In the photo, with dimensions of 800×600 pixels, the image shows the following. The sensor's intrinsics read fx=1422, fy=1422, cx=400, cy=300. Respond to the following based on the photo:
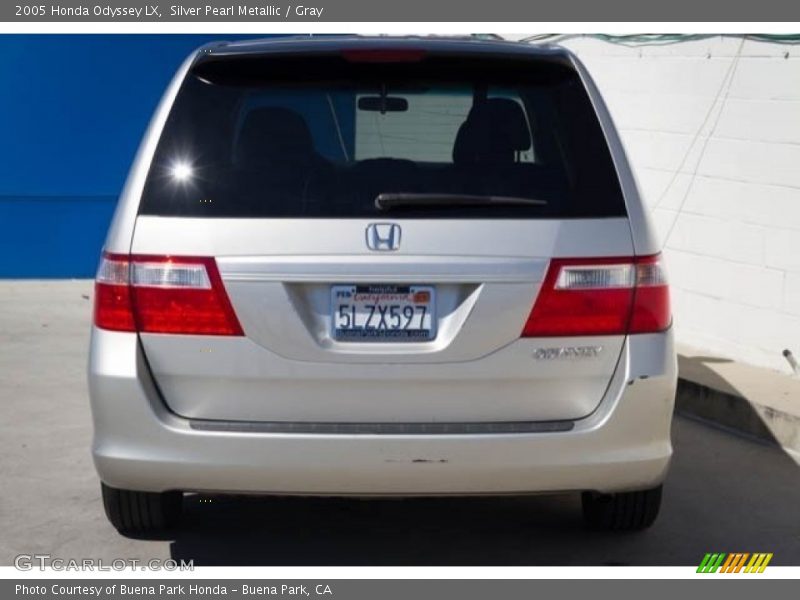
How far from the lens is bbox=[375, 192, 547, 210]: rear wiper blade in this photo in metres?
4.55

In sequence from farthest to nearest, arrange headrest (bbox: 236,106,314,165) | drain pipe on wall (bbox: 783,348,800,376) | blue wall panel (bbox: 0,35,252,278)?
blue wall panel (bbox: 0,35,252,278) < drain pipe on wall (bbox: 783,348,800,376) < headrest (bbox: 236,106,314,165)

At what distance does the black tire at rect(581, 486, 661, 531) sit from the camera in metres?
5.30

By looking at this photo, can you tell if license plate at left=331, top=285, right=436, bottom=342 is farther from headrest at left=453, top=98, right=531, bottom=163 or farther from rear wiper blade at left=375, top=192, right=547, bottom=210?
headrest at left=453, top=98, right=531, bottom=163

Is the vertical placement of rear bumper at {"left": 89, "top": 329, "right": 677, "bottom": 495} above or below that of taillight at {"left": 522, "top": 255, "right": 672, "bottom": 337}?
below

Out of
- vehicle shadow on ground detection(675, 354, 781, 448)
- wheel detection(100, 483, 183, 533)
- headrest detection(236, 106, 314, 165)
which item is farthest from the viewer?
vehicle shadow on ground detection(675, 354, 781, 448)

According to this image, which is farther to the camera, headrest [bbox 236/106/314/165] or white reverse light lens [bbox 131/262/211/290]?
headrest [bbox 236/106/314/165]

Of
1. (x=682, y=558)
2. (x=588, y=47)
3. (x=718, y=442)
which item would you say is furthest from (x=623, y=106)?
(x=682, y=558)

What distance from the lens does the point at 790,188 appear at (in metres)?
8.11

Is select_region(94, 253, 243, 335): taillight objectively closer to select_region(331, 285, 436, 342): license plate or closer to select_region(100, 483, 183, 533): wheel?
select_region(331, 285, 436, 342): license plate

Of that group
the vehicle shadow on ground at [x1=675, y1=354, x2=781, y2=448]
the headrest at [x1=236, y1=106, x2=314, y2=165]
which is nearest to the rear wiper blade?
the headrest at [x1=236, y1=106, x2=314, y2=165]

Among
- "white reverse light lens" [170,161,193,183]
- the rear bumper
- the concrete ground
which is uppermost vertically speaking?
"white reverse light lens" [170,161,193,183]

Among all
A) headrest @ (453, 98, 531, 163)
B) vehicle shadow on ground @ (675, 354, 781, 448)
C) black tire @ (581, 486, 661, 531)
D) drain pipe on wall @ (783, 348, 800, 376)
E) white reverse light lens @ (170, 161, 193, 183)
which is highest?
headrest @ (453, 98, 531, 163)

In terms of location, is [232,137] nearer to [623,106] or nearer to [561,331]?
[561,331]

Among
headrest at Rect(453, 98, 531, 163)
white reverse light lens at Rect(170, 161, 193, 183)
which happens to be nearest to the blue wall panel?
headrest at Rect(453, 98, 531, 163)
